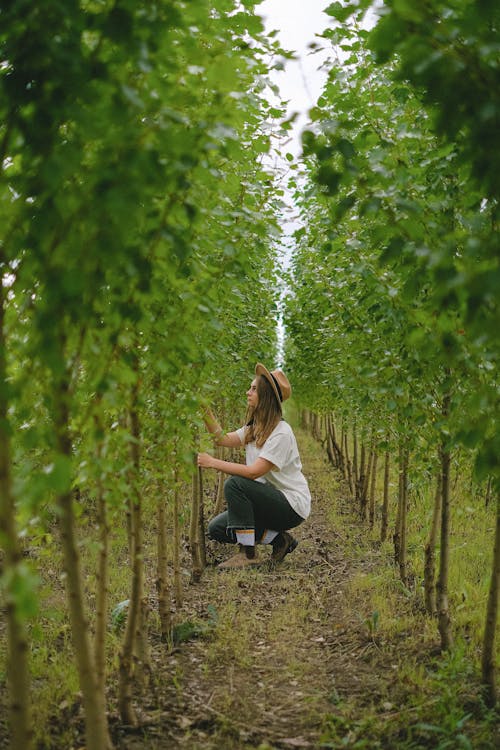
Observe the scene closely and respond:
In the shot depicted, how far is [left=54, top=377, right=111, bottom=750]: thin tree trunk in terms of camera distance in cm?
212

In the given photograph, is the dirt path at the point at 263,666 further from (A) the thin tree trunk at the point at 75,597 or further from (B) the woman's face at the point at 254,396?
(B) the woman's face at the point at 254,396

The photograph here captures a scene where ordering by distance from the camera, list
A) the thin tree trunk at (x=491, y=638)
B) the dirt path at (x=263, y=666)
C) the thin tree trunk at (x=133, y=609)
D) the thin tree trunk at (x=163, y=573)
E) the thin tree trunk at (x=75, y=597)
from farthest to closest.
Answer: the thin tree trunk at (x=163, y=573)
the thin tree trunk at (x=491, y=638)
the dirt path at (x=263, y=666)
the thin tree trunk at (x=133, y=609)
the thin tree trunk at (x=75, y=597)

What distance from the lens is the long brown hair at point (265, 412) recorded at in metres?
6.43

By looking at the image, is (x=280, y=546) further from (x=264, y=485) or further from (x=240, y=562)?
(x=264, y=485)

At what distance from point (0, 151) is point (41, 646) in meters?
3.23


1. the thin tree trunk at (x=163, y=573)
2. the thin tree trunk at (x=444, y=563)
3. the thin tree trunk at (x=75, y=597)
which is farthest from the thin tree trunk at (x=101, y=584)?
the thin tree trunk at (x=444, y=563)

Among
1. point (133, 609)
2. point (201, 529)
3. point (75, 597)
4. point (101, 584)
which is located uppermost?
point (75, 597)

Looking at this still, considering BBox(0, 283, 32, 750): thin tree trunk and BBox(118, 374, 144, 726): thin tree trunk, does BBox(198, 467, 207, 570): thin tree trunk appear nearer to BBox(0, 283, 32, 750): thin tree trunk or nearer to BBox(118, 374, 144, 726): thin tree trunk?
BBox(118, 374, 144, 726): thin tree trunk

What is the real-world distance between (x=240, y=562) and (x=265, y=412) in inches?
59.2

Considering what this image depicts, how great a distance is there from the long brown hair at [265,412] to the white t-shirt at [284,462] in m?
0.07

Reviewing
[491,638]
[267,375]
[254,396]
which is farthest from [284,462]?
[491,638]

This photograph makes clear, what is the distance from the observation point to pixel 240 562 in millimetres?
6391

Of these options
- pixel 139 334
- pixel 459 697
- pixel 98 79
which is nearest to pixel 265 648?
pixel 459 697

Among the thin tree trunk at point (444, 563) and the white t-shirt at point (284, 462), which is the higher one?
the thin tree trunk at point (444, 563)
